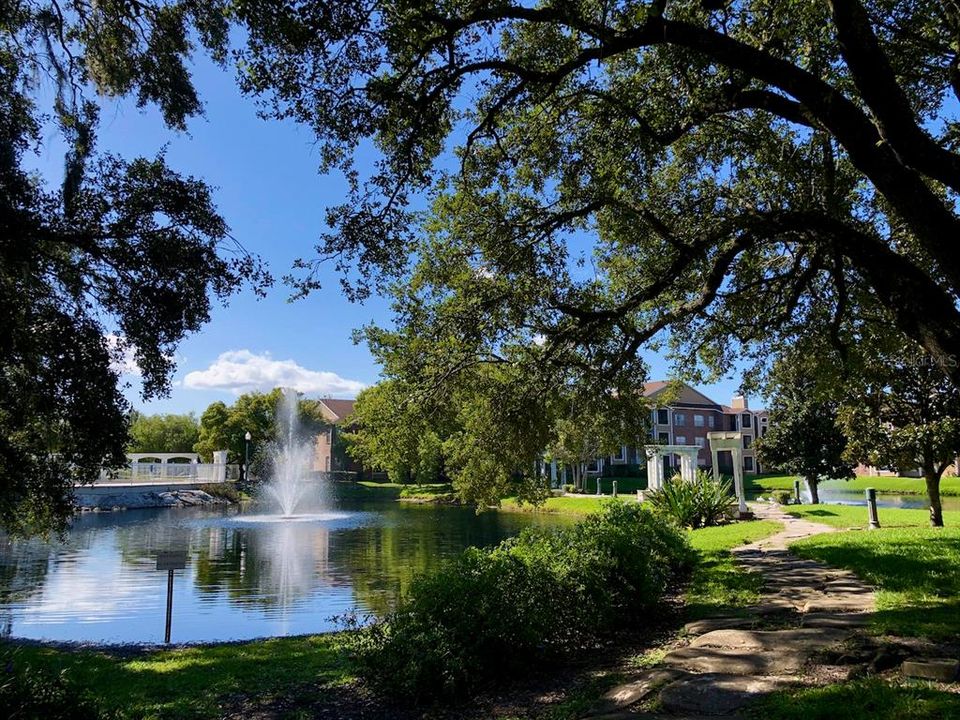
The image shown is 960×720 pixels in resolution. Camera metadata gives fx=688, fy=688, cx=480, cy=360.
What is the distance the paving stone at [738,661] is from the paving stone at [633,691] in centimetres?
23

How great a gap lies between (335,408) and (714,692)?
88891mm

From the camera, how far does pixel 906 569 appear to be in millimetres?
9906

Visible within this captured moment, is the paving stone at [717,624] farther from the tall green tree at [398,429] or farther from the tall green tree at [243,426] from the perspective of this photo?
the tall green tree at [243,426]

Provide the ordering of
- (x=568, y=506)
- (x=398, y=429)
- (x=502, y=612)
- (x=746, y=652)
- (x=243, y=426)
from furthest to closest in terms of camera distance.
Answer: (x=243, y=426) → (x=568, y=506) → (x=398, y=429) → (x=502, y=612) → (x=746, y=652)

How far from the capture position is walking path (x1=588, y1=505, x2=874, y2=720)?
16.5ft

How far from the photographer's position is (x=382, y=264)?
8773 mm

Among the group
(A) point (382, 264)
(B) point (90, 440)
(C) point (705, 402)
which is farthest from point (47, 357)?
(C) point (705, 402)

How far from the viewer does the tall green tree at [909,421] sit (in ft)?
51.6

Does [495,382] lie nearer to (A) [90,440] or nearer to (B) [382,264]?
(B) [382,264]

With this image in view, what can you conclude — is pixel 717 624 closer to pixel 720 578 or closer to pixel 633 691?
pixel 633 691

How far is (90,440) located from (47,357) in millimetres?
1293

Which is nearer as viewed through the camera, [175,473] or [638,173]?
[638,173]

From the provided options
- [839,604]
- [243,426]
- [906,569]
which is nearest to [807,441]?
[906,569]

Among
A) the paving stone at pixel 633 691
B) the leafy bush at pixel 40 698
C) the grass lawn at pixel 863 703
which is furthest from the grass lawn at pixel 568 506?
the leafy bush at pixel 40 698
